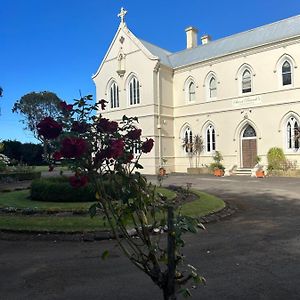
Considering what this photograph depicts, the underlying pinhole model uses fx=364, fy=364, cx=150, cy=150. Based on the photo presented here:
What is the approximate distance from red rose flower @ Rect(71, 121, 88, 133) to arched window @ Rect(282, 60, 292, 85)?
85.7 ft

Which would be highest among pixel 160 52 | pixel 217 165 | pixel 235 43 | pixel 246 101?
pixel 160 52

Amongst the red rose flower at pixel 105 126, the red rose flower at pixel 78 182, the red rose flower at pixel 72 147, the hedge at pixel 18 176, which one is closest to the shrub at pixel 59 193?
the red rose flower at pixel 105 126

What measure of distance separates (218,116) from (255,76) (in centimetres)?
437

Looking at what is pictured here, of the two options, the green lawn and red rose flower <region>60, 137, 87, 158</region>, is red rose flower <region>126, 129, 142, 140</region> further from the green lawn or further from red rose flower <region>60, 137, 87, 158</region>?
the green lawn

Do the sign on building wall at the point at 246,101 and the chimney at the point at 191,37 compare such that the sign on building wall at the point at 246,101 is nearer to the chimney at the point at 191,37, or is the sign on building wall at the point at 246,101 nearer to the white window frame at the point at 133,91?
the white window frame at the point at 133,91

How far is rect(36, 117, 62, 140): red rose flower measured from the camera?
336 cm

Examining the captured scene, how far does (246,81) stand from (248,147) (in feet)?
17.5

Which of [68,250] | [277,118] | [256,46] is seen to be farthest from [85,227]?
[256,46]

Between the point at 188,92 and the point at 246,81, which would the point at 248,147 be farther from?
the point at 188,92

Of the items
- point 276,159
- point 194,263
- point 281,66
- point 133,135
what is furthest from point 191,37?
point 133,135

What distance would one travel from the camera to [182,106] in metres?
33.2

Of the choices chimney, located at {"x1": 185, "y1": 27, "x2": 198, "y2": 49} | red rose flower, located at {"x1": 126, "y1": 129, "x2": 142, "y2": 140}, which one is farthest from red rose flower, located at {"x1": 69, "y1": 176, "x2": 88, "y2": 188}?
chimney, located at {"x1": 185, "y1": 27, "x2": 198, "y2": 49}

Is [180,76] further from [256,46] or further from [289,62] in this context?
[289,62]

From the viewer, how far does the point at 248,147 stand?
29.1 meters
